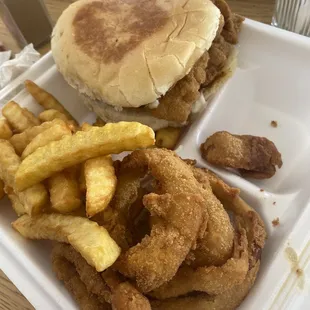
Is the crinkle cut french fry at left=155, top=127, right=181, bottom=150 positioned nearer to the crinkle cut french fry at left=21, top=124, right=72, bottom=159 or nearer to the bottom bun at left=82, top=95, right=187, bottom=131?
the bottom bun at left=82, top=95, right=187, bottom=131

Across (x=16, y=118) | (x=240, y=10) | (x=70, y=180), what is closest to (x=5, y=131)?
(x=16, y=118)

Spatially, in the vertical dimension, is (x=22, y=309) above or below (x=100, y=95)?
below

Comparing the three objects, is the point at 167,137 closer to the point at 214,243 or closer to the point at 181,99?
the point at 181,99

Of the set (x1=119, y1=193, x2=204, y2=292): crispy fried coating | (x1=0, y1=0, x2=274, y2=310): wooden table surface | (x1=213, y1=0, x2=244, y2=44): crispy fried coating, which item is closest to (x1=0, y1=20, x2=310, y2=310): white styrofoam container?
(x1=213, y1=0, x2=244, y2=44): crispy fried coating

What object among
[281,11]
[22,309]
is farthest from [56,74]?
[281,11]

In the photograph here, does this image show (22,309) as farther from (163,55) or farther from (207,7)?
(207,7)

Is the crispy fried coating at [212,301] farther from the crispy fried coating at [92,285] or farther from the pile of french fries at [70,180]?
the pile of french fries at [70,180]
